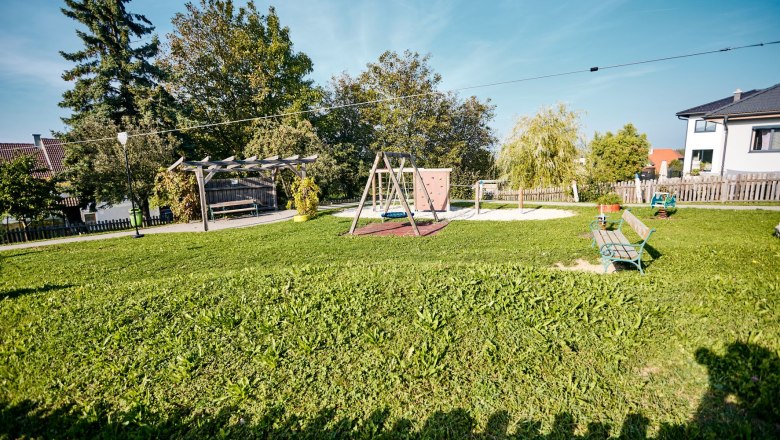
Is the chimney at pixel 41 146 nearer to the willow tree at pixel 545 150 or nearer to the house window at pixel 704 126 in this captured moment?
the willow tree at pixel 545 150

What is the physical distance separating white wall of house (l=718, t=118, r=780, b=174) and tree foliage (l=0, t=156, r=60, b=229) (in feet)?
108

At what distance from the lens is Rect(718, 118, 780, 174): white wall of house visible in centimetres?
1764

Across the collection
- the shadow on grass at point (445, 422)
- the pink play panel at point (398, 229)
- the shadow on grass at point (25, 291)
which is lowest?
the shadow on grass at point (445, 422)

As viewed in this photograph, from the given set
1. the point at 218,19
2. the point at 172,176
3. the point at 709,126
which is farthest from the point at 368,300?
the point at 709,126

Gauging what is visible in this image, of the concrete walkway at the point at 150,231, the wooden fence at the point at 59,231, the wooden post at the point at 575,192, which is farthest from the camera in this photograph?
the wooden post at the point at 575,192

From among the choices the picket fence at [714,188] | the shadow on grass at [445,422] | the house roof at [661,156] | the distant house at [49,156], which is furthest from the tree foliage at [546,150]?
the house roof at [661,156]

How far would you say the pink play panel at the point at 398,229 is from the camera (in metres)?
11.2

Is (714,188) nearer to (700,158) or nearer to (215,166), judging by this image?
(700,158)

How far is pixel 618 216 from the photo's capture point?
1256cm

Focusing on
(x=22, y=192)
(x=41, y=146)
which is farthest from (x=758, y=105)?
(x=41, y=146)

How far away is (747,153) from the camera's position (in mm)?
18266

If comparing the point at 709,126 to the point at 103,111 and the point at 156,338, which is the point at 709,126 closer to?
the point at 156,338

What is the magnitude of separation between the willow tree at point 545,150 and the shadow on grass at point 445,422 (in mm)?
12737

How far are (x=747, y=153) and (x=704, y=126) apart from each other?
1049 centimetres
